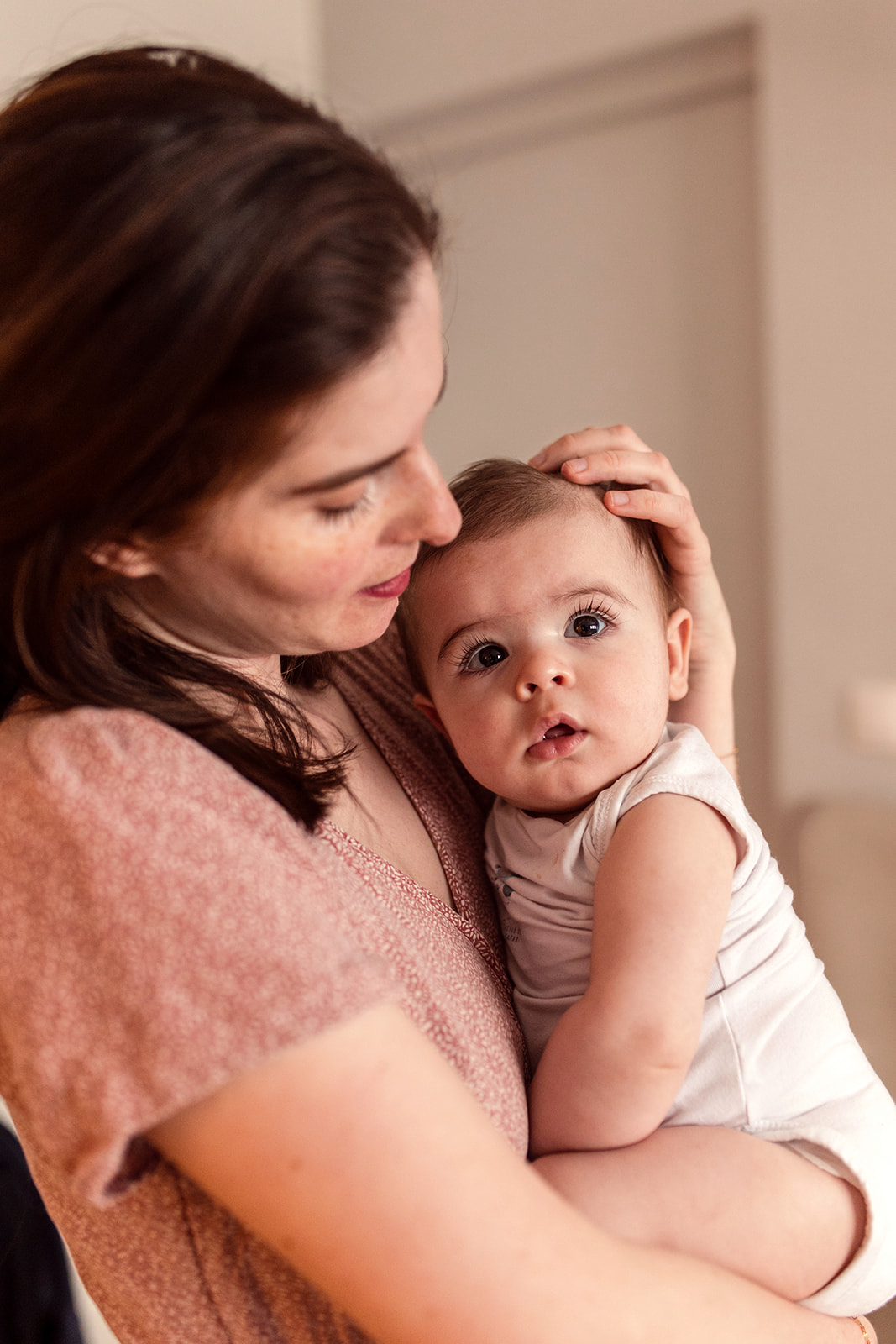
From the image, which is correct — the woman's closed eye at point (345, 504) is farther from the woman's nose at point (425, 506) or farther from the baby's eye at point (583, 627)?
the baby's eye at point (583, 627)

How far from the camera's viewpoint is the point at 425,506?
78 cm

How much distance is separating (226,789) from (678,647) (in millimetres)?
568

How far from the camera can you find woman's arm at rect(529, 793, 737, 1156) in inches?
30.8

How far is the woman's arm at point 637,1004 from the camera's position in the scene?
783 mm

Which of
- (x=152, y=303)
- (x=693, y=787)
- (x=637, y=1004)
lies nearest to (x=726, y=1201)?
(x=637, y=1004)

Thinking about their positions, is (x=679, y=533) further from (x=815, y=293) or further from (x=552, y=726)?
(x=815, y=293)

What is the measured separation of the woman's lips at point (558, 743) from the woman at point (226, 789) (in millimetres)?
189

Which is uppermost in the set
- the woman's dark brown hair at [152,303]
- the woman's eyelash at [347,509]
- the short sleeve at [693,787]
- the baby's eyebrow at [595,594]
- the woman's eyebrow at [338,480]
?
the woman's dark brown hair at [152,303]

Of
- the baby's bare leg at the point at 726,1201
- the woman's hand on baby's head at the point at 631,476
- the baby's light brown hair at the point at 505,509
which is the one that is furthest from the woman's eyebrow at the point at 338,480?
the baby's bare leg at the point at 726,1201

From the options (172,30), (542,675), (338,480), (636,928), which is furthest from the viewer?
(172,30)

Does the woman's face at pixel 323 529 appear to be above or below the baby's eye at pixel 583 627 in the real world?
above

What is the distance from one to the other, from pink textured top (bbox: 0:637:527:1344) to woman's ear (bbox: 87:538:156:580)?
0.36 feet

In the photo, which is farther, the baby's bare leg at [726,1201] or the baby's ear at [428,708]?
the baby's ear at [428,708]

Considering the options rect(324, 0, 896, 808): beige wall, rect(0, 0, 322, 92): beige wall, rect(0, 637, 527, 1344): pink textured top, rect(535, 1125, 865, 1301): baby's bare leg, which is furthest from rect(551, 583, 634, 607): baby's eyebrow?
rect(324, 0, 896, 808): beige wall
